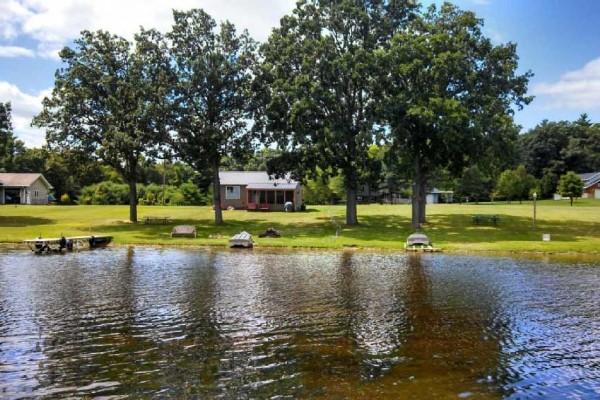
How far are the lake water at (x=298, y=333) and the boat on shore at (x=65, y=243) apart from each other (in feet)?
26.9

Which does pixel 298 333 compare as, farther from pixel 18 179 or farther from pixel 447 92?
pixel 18 179

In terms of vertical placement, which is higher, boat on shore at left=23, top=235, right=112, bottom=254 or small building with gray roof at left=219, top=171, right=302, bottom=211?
small building with gray roof at left=219, top=171, right=302, bottom=211

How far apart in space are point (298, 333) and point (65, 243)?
2729 cm

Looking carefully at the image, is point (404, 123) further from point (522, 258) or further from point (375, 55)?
point (522, 258)

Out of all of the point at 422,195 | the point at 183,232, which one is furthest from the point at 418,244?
the point at 183,232

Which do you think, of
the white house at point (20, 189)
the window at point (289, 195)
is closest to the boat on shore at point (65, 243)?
the window at point (289, 195)

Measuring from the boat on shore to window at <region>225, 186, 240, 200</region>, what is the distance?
32787 mm

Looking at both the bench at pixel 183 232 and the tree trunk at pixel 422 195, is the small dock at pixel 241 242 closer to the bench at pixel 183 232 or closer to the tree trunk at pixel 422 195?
the bench at pixel 183 232

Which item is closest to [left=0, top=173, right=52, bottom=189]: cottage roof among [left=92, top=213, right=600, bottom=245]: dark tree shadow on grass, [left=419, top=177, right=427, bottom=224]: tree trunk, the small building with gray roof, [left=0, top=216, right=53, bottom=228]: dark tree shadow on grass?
[left=0, top=216, right=53, bottom=228]: dark tree shadow on grass

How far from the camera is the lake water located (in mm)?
10023

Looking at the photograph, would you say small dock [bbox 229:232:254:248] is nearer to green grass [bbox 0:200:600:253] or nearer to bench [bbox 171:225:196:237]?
green grass [bbox 0:200:600:253]

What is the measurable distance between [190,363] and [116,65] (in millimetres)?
44965

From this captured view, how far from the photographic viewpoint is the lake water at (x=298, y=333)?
1002 centimetres

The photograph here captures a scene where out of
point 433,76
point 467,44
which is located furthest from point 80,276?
point 467,44
